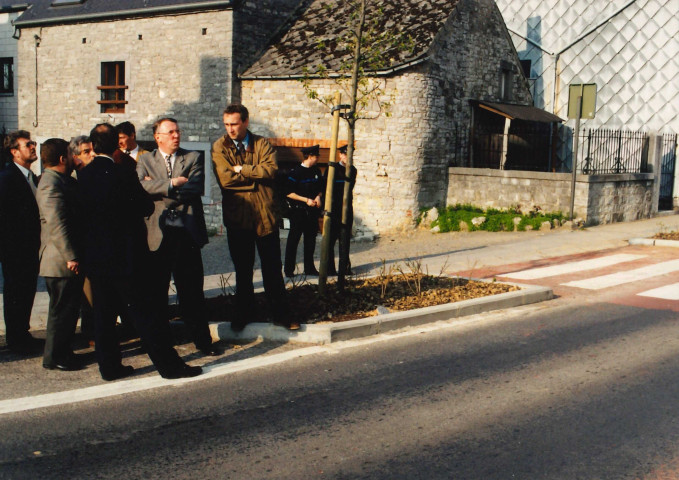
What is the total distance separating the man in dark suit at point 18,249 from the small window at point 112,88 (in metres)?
14.6

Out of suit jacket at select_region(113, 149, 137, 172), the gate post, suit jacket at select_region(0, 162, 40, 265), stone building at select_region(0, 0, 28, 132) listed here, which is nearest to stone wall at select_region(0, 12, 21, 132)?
stone building at select_region(0, 0, 28, 132)

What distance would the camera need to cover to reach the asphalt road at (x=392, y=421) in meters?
4.11

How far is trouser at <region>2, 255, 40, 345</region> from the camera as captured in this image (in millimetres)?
6609

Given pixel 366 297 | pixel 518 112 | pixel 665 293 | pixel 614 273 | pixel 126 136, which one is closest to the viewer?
pixel 126 136

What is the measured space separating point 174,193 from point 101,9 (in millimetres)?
16576

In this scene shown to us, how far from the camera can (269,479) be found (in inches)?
155

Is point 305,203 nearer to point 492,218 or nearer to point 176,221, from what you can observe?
point 176,221

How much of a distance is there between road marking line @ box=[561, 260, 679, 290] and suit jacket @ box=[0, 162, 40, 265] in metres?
6.64

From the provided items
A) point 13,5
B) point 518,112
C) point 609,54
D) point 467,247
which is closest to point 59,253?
point 467,247

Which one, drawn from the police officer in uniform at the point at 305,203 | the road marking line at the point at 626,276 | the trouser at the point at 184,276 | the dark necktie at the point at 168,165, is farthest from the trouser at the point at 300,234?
the dark necktie at the point at 168,165

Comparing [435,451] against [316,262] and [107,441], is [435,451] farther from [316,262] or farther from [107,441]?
[316,262]

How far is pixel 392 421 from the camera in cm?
483

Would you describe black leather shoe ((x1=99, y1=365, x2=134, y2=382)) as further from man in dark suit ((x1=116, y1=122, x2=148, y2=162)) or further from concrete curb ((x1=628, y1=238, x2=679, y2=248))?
concrete curb ((x1=628, y1=238, x2=679, y2=248))

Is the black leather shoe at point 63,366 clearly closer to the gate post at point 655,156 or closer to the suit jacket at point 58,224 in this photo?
the suit jacket at point 58,224
